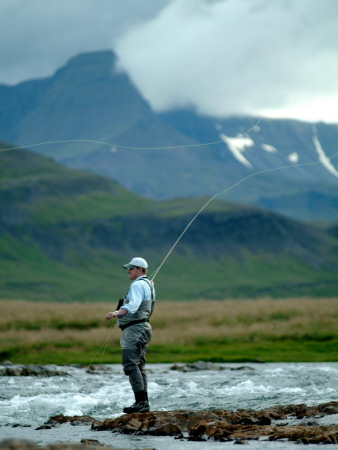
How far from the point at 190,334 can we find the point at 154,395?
812 inches

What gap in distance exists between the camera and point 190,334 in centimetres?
3891

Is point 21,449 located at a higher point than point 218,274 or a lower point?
higher

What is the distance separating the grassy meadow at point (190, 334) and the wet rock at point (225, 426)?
694 inches

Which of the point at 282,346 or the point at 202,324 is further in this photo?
the point at 202,324

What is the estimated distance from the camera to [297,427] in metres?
11.4

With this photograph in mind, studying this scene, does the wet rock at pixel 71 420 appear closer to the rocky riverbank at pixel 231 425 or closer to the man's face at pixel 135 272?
the rocky riverbank at pixel 231 425

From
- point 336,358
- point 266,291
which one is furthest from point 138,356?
point 266,291

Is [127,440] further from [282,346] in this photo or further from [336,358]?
[282,346]

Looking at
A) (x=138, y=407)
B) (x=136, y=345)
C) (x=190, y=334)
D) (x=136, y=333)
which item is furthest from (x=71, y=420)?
(x=190, y=334)

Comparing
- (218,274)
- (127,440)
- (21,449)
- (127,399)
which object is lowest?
(218,274)

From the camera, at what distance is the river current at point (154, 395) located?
11477 mm

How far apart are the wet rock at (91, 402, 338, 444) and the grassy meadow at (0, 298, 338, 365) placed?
1764 cm

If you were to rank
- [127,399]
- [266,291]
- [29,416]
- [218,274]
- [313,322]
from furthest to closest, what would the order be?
1. [218,274]
2. [266,291]
3. [313,322]
4. [127,399]
5. [29,416]

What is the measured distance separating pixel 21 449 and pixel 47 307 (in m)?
41.5
